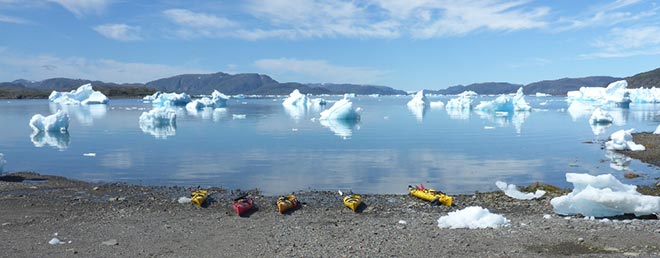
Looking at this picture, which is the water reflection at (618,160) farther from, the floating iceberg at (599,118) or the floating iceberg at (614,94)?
the floating iceberg at (614,94)

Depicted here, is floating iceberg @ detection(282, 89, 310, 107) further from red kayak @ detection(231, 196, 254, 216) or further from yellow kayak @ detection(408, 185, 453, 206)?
red kayak @ detection(231, 196, 254, 216)

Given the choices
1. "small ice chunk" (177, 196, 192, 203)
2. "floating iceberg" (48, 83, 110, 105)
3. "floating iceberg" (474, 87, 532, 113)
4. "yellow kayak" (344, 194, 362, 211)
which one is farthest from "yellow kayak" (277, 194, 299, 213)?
"floating iceberg" (48, 83, 110, 105)

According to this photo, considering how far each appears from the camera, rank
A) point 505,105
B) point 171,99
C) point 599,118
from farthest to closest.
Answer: point 171,99, point 505,105, point 599,118

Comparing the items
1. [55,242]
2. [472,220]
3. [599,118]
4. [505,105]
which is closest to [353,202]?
[472,220]

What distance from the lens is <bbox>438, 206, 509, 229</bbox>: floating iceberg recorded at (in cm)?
849

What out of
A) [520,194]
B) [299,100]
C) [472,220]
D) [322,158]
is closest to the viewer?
[472,220]

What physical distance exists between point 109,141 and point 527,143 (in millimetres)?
17741

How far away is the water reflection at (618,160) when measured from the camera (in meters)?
15.9

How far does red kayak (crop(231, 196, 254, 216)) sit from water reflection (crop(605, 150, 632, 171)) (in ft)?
35.0

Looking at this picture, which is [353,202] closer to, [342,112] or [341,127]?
[341,127]

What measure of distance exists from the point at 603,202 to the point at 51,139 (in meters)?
23.7

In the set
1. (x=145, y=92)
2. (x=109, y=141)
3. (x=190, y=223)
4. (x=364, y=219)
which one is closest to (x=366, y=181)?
(x=364, y=219)

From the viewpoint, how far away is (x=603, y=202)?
888 cm

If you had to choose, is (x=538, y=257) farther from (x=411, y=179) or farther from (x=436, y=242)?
(x=411, y=179)
